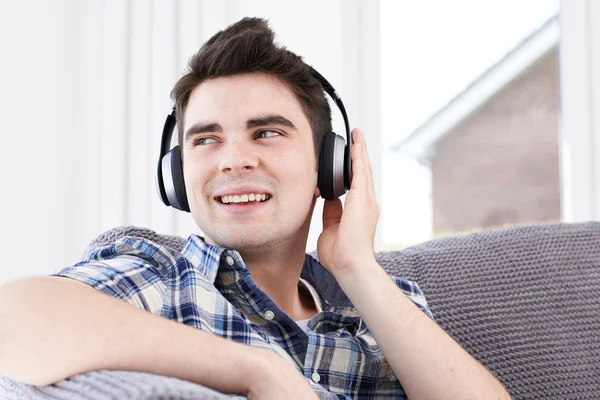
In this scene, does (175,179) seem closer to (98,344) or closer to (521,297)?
(98,344)

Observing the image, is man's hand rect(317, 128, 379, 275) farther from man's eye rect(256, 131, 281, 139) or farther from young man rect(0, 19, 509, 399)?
man's eye rect(256, 131, 281, 139)

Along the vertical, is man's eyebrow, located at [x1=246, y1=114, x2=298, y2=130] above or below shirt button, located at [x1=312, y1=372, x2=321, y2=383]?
above

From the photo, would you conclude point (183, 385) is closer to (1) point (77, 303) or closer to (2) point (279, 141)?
(1) point (77, 303)

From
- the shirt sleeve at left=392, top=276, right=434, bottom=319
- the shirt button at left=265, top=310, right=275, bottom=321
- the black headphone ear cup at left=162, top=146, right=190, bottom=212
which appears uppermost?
the black headphone ear cup at left=162, top=146, right=190, bottom=212

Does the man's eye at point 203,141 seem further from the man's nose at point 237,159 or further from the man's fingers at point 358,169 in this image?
the man's fingers at point 358,169

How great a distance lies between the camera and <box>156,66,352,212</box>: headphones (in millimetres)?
1382

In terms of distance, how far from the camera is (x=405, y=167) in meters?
2.82

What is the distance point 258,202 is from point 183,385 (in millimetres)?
597

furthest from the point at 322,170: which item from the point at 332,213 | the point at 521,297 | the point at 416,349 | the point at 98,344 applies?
the point at 98,344

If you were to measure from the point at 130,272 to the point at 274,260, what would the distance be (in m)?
0.41

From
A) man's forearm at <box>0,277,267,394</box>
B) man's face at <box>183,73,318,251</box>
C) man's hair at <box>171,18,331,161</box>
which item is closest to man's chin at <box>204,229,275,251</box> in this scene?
man's face at <box>183,73,318,251</box>

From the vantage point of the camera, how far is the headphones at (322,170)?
1.38 metres

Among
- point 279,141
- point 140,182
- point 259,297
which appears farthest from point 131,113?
point 259,297

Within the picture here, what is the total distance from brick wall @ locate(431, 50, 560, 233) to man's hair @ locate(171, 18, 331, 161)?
1.43 m
